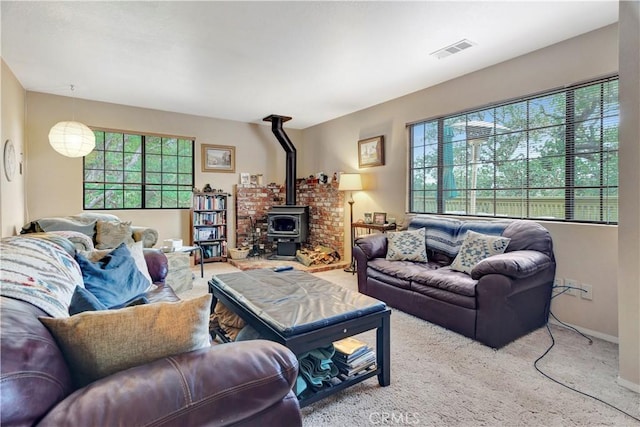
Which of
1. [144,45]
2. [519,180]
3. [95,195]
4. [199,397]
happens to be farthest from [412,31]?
[95,195]

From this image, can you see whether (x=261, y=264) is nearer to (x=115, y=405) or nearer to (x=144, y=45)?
(x=144, y=45)

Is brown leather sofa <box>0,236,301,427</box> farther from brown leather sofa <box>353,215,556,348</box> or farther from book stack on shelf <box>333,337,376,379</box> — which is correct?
brown leather sofa <box>353,215,556,348</box>

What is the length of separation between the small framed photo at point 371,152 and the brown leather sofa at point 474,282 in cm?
151

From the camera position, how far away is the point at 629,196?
76.2 inches

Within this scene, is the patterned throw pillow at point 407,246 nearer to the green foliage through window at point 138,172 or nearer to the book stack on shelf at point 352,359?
the book stack on shelf at point 352,359

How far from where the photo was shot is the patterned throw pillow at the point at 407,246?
11.6 feet

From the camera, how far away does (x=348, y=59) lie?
3.28 m

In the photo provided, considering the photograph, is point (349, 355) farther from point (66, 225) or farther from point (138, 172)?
point (138, 172)

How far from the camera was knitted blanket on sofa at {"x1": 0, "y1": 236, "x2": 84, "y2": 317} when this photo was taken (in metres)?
1.09

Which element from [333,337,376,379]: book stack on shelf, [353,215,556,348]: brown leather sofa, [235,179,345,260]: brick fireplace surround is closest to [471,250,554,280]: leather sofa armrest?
[353,215,556,348]: brown leather sofa

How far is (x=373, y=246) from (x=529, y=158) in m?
1.78

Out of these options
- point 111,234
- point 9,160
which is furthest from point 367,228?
point 9,160

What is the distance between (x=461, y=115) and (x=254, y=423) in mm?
3846

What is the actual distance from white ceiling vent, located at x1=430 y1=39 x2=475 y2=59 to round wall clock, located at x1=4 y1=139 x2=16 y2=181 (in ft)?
14.4
